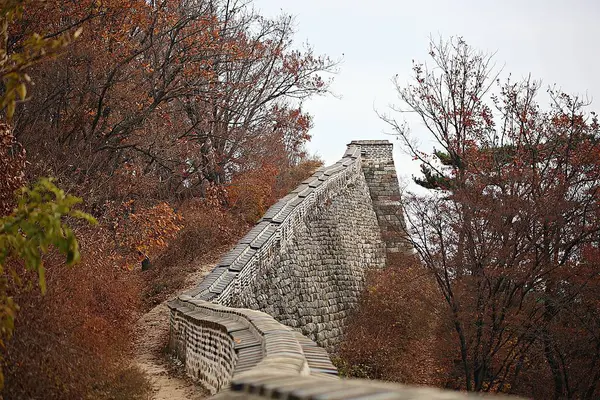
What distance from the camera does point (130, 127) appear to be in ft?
49.2

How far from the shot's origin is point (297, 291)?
57.6 ft

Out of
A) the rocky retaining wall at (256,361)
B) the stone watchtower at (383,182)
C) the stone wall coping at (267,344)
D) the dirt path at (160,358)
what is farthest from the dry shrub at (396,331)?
the stone wall coping at (267,344)

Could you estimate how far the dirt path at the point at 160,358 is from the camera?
372 inches

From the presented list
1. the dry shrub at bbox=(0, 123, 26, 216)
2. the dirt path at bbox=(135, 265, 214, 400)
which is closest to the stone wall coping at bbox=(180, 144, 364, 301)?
the dirt path at bbox=(135, 265, 214, 400)

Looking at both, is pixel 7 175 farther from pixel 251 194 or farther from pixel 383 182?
pixel 383 182

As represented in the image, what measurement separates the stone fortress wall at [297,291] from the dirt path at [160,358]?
27 centimetres

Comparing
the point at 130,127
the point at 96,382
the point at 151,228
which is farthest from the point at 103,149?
the point at 96,382

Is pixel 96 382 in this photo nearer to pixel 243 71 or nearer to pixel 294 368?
pixel 294 368

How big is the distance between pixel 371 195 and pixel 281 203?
374 inches

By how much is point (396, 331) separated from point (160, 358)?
986cm

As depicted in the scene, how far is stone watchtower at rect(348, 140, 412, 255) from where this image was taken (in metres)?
26.7

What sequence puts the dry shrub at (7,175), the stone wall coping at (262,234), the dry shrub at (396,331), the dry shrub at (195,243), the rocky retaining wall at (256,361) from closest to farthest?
the rocky retaining wall at (256,361) < the dry shrub at (7,175) < the stone wall coping at (262,234) < the dry shrub at (396,331) < the dry shrub at (195,243)

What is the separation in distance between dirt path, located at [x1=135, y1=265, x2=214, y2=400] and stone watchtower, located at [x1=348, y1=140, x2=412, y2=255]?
9.92 meters

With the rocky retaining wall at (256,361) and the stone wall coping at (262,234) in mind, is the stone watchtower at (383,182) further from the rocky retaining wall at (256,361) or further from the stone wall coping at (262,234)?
the rocky retaining wall at (256,361)
